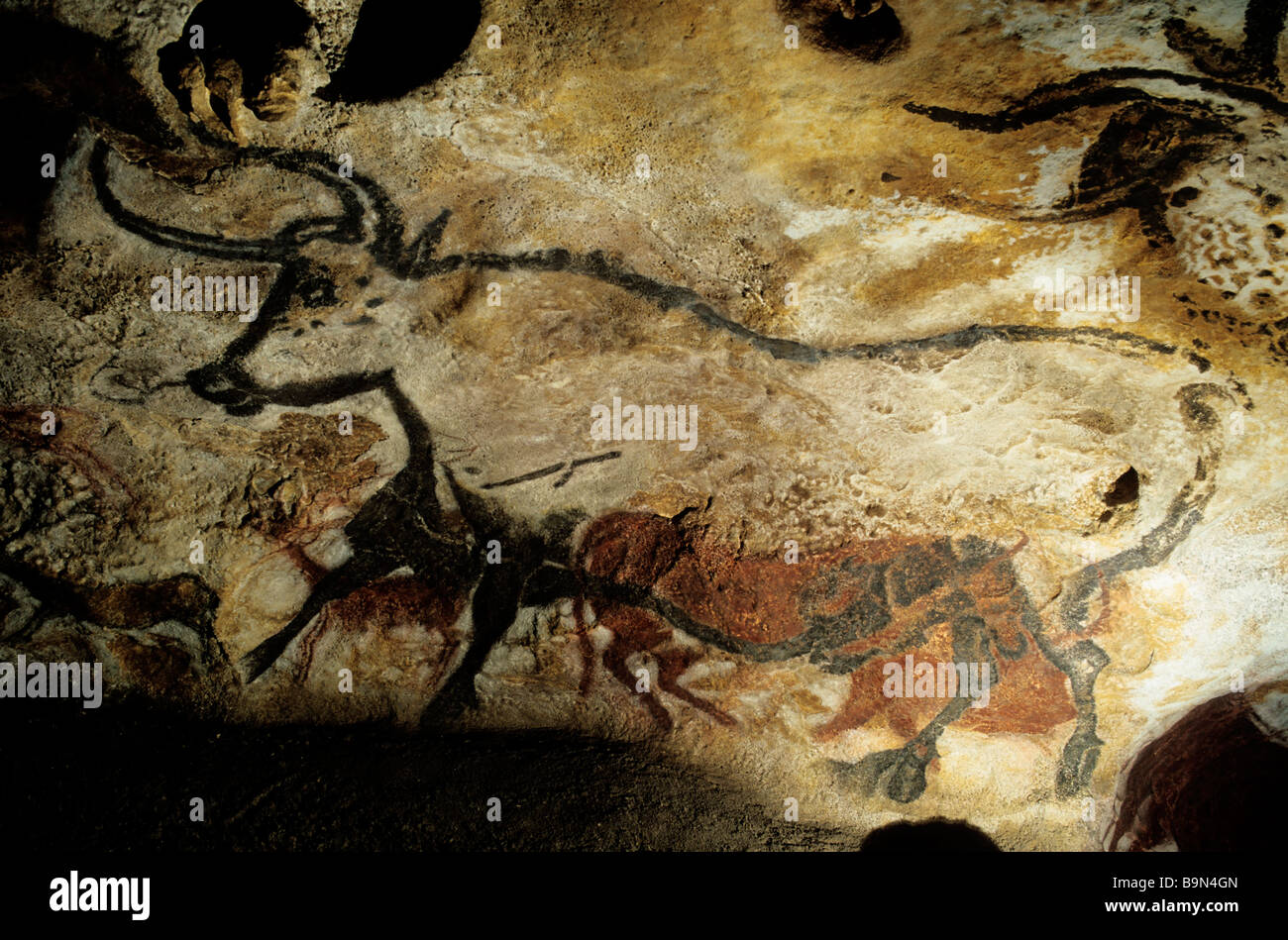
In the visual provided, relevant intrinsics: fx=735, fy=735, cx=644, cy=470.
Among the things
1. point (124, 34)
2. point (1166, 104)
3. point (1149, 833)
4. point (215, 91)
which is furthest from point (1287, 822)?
point (124, 34)

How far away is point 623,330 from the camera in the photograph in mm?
2676

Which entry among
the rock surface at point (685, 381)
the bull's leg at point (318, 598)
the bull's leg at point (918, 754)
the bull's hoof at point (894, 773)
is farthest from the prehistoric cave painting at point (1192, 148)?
the bull's leg at point (318, 598)

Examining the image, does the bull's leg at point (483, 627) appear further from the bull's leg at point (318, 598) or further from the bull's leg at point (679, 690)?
the bull's leg at point (679, 690)

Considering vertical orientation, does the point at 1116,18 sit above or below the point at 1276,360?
above

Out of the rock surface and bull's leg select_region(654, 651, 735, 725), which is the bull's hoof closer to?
the rock surface

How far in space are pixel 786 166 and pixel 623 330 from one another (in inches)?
30.6

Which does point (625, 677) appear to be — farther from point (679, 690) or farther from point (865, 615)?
point (865, 615)

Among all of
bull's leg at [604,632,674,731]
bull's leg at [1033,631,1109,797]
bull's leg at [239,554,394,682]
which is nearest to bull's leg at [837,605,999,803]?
bull's leg at [1033,631,1109,797]

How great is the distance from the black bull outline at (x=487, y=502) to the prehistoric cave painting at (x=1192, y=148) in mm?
326

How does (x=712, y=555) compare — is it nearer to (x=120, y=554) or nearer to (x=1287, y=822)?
(x=120, y=554)

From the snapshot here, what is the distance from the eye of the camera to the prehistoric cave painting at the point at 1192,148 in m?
2.01

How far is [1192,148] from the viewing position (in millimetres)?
2162

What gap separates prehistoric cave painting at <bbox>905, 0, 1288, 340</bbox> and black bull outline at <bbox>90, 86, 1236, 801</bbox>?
0.33 meters

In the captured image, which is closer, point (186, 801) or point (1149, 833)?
point (186, 801)
